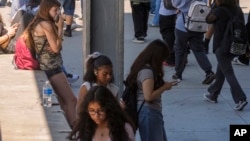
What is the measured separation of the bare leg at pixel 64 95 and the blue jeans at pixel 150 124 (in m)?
1.69

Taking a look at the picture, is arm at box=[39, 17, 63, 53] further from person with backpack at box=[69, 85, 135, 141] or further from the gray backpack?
person with backpack at box=[69, 85, 135, 141]

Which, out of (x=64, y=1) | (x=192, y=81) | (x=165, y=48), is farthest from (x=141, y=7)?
(x=165, y=48)

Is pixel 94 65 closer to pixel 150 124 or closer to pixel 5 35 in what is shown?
pixel 150 124

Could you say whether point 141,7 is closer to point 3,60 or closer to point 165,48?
point 3,60

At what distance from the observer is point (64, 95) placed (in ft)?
28.3

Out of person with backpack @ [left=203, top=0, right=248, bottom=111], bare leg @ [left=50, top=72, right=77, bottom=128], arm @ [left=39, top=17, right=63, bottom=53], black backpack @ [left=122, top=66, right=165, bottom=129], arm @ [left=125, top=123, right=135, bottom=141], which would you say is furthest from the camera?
person with backpack @ [left=203, top=0, right=248, bottom=111]

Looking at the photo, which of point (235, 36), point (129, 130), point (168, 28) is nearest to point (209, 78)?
point (168, 28)

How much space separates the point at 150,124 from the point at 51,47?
2394 mm

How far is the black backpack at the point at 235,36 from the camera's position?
31.8 feet

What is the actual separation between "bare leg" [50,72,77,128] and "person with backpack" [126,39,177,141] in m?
1.73

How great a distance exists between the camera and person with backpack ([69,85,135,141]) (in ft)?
17.1

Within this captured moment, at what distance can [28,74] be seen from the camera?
1008cm

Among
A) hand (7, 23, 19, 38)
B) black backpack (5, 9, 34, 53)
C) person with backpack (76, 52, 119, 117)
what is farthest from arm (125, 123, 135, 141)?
hand (7, 23, 19, 38)

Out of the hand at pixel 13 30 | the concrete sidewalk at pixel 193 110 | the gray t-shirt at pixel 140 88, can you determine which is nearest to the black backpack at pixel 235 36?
the concrete sidewalk at pixel 193 110
